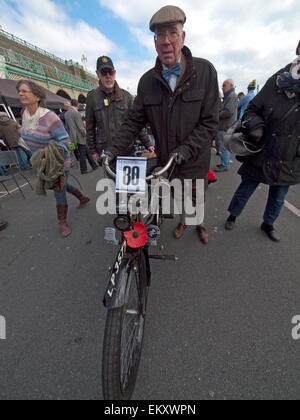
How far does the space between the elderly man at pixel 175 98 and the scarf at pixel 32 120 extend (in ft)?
4.75

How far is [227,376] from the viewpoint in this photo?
132cm

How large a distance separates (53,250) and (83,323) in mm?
1354

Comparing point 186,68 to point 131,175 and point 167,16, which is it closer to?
point 167,16

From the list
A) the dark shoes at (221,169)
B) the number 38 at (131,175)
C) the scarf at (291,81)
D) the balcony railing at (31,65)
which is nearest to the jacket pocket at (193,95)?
the scarf at (291,81)

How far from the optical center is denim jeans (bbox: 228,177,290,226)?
7.64ft

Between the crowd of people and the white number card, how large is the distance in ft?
1.08

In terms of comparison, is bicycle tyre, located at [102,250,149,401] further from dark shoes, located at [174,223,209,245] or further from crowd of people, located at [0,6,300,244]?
dark shoes, located at [174,223,209,245]

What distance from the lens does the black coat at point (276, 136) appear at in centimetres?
189

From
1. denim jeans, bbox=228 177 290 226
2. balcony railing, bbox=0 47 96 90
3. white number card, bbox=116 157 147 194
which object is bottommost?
denim jeans, bbox=228 177 290 226

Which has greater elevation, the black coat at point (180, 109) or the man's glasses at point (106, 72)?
the man's glasses at point (106, 72)

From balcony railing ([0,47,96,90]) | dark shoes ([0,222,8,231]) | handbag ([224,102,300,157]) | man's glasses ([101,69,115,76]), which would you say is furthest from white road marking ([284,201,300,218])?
balcony railing ([0,47,96,90])

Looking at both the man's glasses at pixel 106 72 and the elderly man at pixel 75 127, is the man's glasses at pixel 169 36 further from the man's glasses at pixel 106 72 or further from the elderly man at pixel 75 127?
the elderly man at pixel 75 127

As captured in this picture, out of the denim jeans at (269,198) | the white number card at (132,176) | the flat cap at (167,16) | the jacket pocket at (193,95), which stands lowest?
the denim jeans at (269,198)
